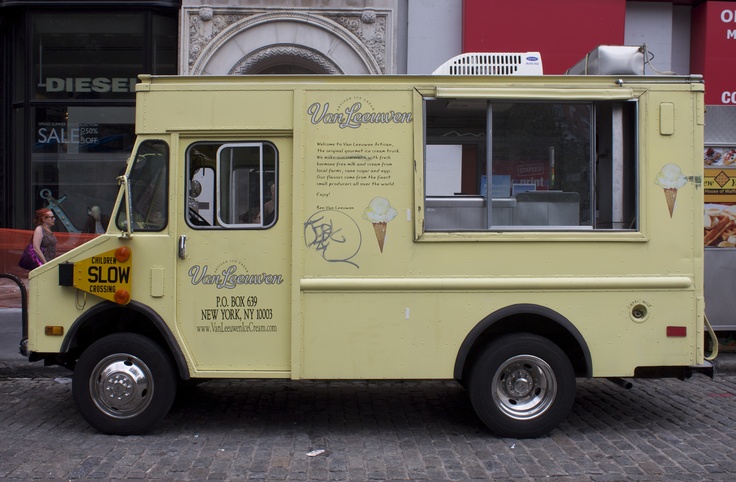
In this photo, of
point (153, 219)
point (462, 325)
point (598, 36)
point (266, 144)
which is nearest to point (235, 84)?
point (266, 144)

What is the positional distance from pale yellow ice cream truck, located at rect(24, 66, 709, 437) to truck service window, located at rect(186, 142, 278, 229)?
0.6 inches

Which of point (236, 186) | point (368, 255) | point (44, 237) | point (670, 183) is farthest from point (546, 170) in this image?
point (44, 237)

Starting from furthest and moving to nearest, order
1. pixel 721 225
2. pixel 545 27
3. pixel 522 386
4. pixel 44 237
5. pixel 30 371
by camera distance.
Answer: pixel 545 27, pixel 721 225, pixel 44 237, pixel 30 371, pixel 522 386

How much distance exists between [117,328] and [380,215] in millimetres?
2433

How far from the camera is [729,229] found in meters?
10.1

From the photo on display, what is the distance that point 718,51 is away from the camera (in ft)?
38.6

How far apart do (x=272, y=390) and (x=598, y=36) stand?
25.3 ft

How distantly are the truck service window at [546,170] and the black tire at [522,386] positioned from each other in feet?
3.16

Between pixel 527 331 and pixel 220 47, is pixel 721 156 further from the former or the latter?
pixel 220 47

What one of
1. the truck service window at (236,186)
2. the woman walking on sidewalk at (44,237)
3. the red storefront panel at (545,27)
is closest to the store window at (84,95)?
the woman walking on sidewalk at (44,237)

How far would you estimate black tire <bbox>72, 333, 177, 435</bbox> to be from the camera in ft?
19.6

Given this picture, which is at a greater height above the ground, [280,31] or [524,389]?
[280,31]

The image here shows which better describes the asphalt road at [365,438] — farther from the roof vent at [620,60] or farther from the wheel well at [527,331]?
the roof vent at [620,60]

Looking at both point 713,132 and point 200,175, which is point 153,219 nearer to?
point 200,175
